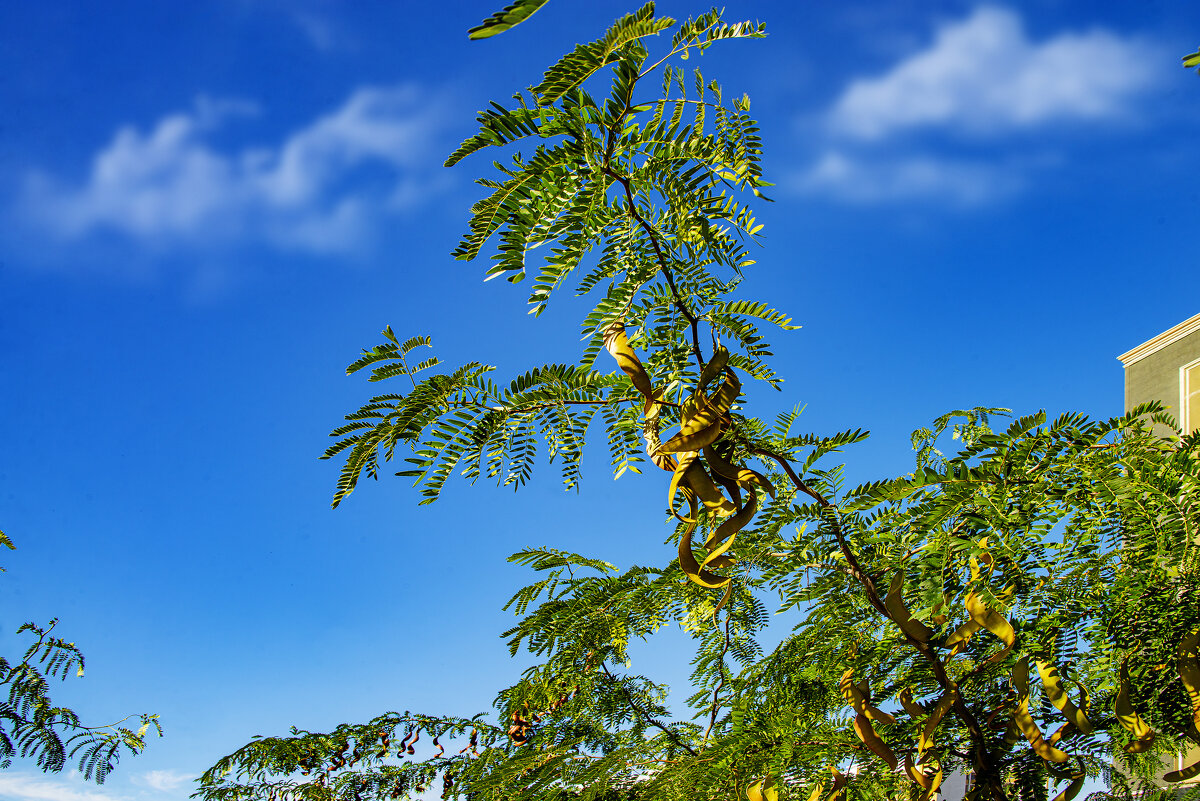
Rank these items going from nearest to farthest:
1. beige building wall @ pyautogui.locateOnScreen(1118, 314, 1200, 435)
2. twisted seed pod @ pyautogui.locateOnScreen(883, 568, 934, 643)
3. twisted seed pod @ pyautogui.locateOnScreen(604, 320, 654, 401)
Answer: twisted seed pod @ pyautogui.locateOnScreen(604, 320, 654, 401) < twisted seed pod @ pyautogui.locateOnScreen(883, 568, 934, 643) < beige building wall @ pyautogui.locateOnScreen(1118, 314, 1200, 435)

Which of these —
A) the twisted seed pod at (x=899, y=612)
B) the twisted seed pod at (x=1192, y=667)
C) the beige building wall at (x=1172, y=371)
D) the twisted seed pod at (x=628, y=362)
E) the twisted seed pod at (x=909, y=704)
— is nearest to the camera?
the twisted seed pod at (x=628, y=362)

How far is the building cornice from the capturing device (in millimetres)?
13609

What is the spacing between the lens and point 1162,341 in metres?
14.1

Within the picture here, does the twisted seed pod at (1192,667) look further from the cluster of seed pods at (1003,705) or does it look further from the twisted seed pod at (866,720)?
the twisted seed pod at (866,720)

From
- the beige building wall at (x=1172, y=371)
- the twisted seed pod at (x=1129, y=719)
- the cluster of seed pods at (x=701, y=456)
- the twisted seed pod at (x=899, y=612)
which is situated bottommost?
the twisted seed pod at (x=1129, y=719)

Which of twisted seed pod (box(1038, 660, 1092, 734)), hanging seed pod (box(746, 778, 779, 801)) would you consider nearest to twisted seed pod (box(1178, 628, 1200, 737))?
twisted seed pod (box(1038, 660, 1092, 734))

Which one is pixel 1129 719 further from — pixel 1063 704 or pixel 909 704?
pixel 909 704

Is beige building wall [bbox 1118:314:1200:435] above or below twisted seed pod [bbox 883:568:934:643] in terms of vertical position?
above

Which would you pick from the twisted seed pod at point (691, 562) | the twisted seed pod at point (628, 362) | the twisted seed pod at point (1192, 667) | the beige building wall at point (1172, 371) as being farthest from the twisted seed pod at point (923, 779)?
the beige building wall at point (1172, 371)

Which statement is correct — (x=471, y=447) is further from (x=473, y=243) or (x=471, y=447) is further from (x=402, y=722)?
(x=402, y=722)

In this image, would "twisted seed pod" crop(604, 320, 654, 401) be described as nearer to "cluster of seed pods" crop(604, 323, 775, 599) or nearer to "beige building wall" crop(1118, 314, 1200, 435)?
"cluster of seed pods" crop(604, 323, 775, 599)

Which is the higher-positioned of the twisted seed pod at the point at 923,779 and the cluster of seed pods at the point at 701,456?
the cluster of seed pods at the point at 701,456

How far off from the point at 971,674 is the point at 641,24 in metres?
1.77

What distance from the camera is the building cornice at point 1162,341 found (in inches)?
536
